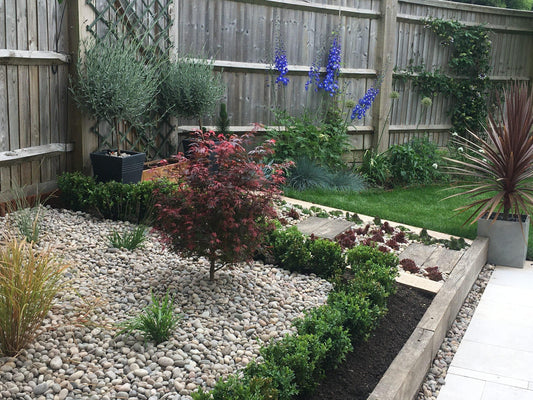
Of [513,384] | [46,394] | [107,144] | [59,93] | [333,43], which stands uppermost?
[333,43]

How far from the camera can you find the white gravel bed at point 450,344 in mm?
3246

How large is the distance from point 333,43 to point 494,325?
16.7ft

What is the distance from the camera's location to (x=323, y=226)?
550 cm

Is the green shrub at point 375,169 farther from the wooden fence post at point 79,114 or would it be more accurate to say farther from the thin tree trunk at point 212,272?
the thin tree trunk at point 212,272

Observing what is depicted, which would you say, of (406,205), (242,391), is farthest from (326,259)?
(406,205)

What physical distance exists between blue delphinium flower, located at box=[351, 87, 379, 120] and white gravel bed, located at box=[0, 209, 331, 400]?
183 inches

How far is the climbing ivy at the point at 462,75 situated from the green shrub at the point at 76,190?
5827 millimetres

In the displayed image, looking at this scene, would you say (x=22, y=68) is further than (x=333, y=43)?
No

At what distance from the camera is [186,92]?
21.0 feet

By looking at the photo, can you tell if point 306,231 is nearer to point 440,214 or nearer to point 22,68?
point 440,214

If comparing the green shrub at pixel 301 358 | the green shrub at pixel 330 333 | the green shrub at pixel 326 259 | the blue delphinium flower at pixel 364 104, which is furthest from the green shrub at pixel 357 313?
the blue delphinium flower at pixel 364 104

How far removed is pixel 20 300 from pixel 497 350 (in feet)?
8.99

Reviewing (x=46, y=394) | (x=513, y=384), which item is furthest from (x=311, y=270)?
(x=46, y=394)

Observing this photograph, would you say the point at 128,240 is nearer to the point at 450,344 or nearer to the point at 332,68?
the point at 450,344
